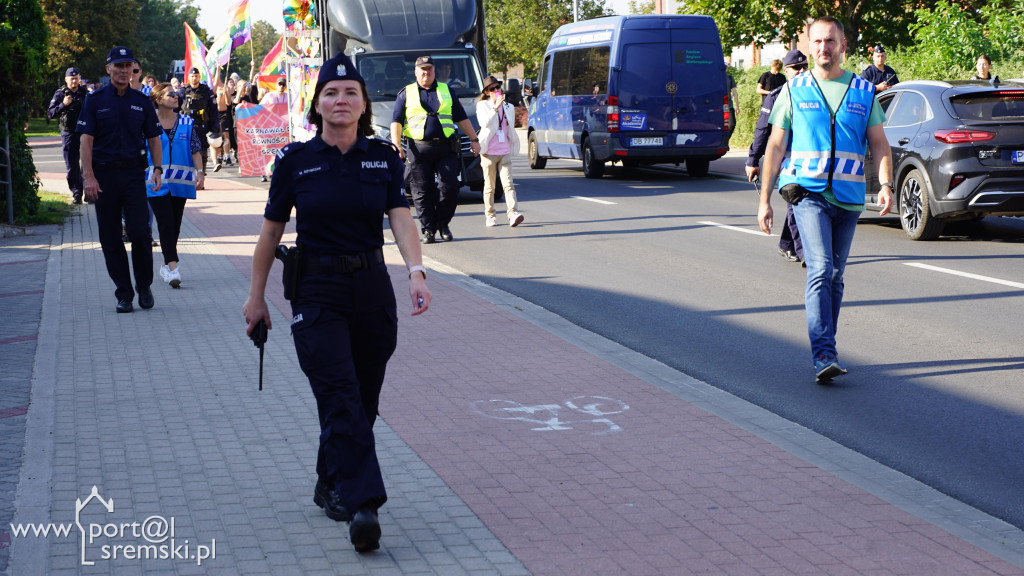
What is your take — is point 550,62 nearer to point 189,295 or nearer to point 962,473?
point 189,295

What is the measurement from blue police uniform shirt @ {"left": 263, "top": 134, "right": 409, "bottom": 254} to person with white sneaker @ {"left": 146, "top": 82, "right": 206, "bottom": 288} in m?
5.88

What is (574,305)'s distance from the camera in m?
9.75

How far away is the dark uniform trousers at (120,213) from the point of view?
30.4 feet

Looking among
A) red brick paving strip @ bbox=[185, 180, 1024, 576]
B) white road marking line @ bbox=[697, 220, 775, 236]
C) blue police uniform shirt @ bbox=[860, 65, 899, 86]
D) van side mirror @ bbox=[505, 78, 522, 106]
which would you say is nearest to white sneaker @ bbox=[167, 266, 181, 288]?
red brick paving strip @ bbox=[185, 180, 1024, 576]

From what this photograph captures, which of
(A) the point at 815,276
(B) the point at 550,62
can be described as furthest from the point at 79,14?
(A) the point at 815,276

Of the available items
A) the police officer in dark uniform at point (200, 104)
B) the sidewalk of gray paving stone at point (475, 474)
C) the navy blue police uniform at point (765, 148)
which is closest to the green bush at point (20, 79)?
the sidewalk of gray paving stone at point (475, 474)

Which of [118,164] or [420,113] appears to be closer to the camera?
[118,164]

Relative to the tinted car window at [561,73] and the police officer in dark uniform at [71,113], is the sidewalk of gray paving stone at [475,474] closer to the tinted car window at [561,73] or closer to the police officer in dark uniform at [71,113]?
the police officer in dark uniform at [71,113]

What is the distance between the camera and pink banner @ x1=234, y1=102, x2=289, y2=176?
70.9 ft

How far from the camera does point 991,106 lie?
12.7 meters

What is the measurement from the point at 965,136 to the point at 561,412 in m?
7.87

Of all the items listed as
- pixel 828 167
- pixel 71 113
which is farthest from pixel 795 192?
pixel 71 113

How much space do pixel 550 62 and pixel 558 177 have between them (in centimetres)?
242

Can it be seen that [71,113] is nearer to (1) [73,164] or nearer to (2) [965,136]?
(1) [73,164]
